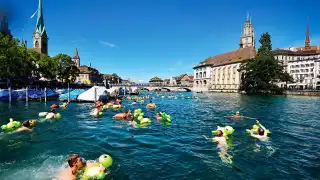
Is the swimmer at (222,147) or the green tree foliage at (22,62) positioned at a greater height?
the green tree foliage at (22,62)

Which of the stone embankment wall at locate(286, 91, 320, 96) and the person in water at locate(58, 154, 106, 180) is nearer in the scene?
the person in water at locate(58, 154, 106, 180)

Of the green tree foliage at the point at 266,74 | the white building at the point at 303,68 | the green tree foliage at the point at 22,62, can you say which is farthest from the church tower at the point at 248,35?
the green tree foliage at the point at 22,62

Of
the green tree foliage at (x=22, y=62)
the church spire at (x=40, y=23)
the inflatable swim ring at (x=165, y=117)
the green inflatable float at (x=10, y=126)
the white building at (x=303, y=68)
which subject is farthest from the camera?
the church spire at (x=40, y=23)

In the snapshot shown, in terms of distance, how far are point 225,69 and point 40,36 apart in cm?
11427

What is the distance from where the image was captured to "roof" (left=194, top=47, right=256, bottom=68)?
135 meters

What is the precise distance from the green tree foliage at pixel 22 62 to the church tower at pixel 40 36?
67.3 meters

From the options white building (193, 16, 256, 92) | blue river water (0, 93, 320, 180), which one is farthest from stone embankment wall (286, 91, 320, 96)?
blue river water (0, 93, 320, 180)

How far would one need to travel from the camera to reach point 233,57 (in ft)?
481

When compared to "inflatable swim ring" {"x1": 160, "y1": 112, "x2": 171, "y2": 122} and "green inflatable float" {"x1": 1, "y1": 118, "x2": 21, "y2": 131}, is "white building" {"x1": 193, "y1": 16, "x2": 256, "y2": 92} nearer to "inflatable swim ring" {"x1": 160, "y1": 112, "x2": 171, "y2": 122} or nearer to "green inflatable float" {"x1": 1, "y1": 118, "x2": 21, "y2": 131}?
"inflatable swim ring" {"x1": 160, "y1": 112, "x2": 171, "y2": 122}

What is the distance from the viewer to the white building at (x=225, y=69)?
13500 centimetres

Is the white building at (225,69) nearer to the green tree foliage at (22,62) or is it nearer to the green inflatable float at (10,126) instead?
the green tree foliage at (22,62)

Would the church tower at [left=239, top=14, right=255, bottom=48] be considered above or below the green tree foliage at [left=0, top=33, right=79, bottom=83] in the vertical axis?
above

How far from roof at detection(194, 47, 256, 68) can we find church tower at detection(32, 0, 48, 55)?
104508 mm

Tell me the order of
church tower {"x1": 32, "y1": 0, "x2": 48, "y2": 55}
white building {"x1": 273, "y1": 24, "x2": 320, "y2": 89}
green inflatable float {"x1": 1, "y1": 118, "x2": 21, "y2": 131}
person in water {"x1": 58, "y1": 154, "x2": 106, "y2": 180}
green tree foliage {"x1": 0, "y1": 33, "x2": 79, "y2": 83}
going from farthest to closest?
1. church tower {"x1": 32, "y1": 0, "x2": 48, "y2": 55}
2. white building {"x1": 273, "y1": 24, "x2": 320, "y2": 89}
3. green tree foliage {"x1": 0, "y1": 33, "x2": 79, "y2": 83}
4. green inflatable float {"x1": 1, "y1": 118, "x2": 21, "y2": 131}
5. person in water {"x1": 58, "y1": 154, "x2": 106, "y2": 180}
